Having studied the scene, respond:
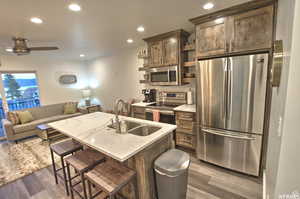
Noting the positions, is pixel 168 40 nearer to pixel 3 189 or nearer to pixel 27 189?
pixel 27 189

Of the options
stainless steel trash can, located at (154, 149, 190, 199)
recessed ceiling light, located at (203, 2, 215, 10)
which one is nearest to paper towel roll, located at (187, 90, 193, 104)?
recessed ceiling light, located at (203, 2, 215, 10)

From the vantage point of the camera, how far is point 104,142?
1.50 meters

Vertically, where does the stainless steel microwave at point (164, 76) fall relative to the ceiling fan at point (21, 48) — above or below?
below

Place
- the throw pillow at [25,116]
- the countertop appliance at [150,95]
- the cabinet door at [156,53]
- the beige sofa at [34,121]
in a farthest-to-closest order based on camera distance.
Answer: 1. the throw pillow at [25,116]
2. the countertop appliance at [150,95]
3. the beige sofa at [34,121]
4. the cabinet door at [156,53]

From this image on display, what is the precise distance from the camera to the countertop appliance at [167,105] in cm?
307

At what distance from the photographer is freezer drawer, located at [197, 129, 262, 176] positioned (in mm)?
2047

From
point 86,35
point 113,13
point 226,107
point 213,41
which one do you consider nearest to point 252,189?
point 226,107

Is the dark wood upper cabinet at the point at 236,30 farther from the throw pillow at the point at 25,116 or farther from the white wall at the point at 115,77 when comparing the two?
the throw pillow at the point at 25,116

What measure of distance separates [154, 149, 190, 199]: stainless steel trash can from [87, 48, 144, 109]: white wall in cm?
321

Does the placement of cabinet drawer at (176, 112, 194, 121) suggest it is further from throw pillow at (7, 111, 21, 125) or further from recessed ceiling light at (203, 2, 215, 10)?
throw pillow at (7, 111, 21, 125)

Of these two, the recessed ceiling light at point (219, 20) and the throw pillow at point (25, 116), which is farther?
the throw pillow at point (25, 116)

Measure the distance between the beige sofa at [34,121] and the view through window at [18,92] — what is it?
0.65 meters

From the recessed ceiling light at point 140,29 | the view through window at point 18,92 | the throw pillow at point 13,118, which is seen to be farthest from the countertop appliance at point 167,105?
the view through window at point 18,92

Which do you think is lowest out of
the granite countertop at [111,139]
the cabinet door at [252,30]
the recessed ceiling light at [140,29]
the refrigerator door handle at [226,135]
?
the refrigerator door handle at [226,135]
